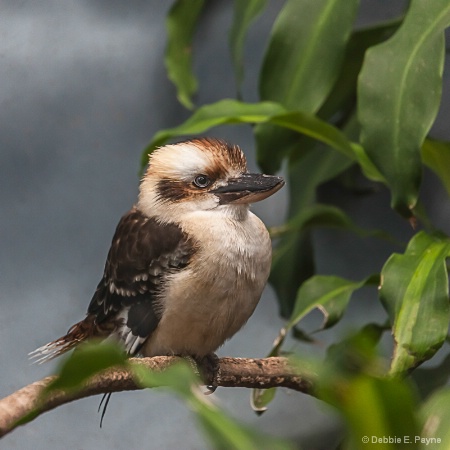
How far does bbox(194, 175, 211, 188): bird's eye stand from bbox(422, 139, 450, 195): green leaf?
47 cm

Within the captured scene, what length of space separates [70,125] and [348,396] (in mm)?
1653

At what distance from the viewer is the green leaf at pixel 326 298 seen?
4.88 feet

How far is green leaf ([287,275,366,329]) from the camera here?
149 cm

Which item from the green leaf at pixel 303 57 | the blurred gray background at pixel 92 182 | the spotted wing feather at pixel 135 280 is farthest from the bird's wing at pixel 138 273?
the blurred gray background at pixel 92 182

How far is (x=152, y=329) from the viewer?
45.2 inches

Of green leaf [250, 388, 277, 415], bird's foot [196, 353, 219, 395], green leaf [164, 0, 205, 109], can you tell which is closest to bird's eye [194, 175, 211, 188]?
bird's foot [196, 353, 219, 395]

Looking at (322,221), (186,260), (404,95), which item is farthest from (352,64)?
(186,260)

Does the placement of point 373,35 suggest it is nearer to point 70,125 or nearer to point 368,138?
point 368,138

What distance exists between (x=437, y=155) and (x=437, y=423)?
0.94 metres

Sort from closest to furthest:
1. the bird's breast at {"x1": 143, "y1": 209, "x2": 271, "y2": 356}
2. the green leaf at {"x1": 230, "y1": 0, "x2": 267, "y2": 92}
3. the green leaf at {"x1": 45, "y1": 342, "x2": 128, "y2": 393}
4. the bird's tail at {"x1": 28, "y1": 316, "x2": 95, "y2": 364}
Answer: the green leaf at {"x1": 45, "y1": 342, "x2": 128, "y2": 393} → the bird's breast at {"x1": 143, "y1": 209, "x2": 271, "y2": 356} → the bird's tail at {"x1": 28, "y1": 316, "x2": 95, "y2": 364} → the green leaf at {"x1": 230, "y1": 0, "x2": 267, "y2": 92}

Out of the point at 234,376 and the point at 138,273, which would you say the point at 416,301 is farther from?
the point at 138,273

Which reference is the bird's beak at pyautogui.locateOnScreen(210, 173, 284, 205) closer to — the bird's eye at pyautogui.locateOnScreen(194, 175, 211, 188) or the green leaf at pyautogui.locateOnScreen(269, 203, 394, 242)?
the bird's eye at pyautogui.locateOnScreen(194, 175, 211, 188)

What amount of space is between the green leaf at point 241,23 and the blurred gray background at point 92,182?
1.25 ft

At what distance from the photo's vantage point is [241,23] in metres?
1.74
